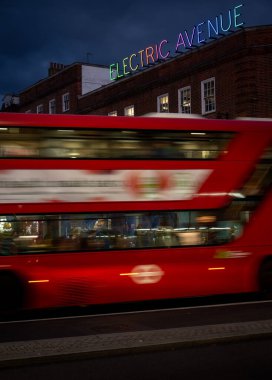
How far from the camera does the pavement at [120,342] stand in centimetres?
725

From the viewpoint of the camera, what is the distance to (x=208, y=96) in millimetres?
26891

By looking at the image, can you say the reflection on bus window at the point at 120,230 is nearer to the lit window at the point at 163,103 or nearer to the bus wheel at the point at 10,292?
the bus wheel at the point at 10,292

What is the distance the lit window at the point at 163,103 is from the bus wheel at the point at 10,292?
19.5 m

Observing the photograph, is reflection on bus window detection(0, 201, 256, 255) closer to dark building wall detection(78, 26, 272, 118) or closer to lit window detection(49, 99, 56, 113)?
dark building wall detection(78, 26, 272, 118)

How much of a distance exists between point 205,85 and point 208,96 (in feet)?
2.24

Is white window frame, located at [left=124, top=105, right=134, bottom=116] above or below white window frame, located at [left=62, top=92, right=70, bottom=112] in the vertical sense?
below

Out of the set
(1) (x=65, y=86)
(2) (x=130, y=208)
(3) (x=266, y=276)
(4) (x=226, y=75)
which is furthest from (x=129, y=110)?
(2) (x=130, y=208)

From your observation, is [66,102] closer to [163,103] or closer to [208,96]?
[163,103]

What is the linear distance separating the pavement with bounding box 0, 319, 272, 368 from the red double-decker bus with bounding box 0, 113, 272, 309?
3.05 meters

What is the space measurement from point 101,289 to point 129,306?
53.0 inches

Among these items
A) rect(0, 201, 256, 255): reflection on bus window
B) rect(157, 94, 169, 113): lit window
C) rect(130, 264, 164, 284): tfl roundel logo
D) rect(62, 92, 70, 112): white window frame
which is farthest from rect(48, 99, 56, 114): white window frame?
rect(130, 264, 164, 284): tfl roundel logo

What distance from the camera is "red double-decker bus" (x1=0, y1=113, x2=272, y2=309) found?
1120cm

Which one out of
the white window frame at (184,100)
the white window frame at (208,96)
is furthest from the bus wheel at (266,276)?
the white window frame at (184,100)

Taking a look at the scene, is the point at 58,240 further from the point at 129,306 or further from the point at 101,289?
the point at 129,306
